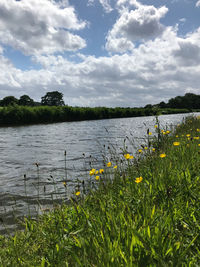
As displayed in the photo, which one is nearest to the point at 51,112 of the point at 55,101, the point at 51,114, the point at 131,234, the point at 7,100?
the point at 51,114

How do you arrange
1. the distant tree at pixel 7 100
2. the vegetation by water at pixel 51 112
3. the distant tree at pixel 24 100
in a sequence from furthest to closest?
1. the distant tree at pixel 24 100
2. the distant tree at pixel 7 100
3. the vegetation by water at pixel 51 112

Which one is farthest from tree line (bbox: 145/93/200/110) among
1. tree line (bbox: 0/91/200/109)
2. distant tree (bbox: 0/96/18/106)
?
distant tree (bbox: 0/96/18/106)

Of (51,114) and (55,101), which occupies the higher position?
(55,101)

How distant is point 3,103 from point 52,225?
2814 inches

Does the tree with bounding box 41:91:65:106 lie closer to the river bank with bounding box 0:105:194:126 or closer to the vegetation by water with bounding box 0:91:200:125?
the vegetation by water with bounding box 0:91:200:125

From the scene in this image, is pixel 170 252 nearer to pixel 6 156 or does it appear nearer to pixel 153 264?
pixel 153 264

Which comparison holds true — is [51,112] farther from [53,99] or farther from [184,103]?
[184,103]

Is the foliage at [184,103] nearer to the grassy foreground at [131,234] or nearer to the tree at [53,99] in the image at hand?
the tree at [53,99]

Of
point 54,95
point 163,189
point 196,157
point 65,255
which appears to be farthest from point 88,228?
point 54,95

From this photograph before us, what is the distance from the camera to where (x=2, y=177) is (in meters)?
6.17

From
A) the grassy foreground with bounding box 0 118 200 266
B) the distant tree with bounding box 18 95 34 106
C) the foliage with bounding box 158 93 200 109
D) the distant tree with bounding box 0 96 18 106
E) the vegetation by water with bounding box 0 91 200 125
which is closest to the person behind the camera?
the grassy foreground with bounding box 0 118 200 266

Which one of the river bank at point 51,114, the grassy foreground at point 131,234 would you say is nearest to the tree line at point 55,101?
the river bank at point 51,114

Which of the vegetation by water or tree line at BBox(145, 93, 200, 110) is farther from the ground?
tree line at BBox(145, 93, 200, 110)

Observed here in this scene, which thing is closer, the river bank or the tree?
the river bank
